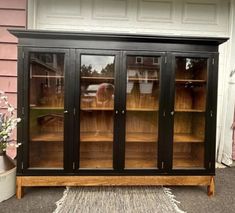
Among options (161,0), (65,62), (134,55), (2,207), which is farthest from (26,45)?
(161,0)

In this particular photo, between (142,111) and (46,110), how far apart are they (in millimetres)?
1089

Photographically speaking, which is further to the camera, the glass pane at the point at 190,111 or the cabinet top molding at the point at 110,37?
the glass pane at the point at 190,111

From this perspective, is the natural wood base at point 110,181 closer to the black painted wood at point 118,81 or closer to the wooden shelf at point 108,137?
the black painted wood at point 118,81

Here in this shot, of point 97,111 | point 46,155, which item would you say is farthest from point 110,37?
point 46,155

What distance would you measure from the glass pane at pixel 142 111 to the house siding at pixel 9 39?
1577 millimetres

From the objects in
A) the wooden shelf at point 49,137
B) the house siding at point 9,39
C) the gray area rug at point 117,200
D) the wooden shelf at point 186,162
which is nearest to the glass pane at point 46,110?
the wooden shelf at point 49,137

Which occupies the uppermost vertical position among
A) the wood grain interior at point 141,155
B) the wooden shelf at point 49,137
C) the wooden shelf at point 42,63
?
the wooden shelf at point 42,63

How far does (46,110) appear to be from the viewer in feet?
8.06

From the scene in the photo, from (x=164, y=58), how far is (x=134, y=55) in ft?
1.05

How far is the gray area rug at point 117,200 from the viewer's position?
2102 millimetres

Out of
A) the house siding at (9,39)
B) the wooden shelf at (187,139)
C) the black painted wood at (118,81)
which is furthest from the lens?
the house siding at (9,39)

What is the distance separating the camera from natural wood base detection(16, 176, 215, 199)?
2270 mm

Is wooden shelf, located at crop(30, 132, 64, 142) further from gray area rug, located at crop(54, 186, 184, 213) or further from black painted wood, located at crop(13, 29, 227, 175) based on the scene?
gray area rug, located at crop(54, 186, 184, 213)

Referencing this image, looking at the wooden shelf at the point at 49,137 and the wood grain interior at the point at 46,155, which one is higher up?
the wooden shelf at the point at 49,137
